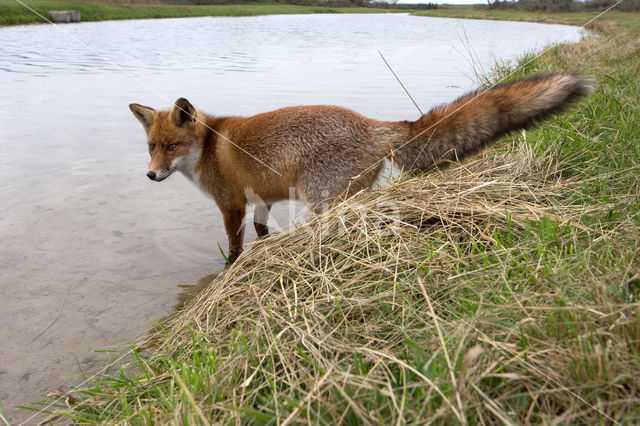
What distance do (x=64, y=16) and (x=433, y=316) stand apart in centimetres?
3136

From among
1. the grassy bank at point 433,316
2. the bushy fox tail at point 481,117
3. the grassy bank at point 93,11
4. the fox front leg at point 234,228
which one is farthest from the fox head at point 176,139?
the grassy bank at point 93,11

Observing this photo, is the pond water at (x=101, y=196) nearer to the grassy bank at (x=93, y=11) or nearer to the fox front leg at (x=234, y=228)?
the fox front leg at (x=234, y=228)

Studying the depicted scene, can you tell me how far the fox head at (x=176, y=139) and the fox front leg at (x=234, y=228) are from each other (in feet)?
1.86

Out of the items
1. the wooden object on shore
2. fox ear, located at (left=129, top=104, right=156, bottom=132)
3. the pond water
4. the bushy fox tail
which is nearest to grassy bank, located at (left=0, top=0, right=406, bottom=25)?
the wooden object on shore

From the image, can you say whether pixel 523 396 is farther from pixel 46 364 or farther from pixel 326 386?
pixel 46 364

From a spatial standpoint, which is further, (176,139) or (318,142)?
(176,139)

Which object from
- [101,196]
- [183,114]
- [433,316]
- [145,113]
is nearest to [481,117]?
[433,316]

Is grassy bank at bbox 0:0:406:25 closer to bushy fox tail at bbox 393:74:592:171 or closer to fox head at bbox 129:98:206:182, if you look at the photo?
fox head at bbox 129:98:206:182

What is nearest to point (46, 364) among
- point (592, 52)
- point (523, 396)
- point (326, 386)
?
point (326, 386)

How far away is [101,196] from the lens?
573cm

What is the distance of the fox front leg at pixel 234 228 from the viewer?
14.7 feet

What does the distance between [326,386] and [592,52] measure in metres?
12.0

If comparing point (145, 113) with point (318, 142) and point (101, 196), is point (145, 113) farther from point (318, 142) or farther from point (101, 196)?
point (318, 142)

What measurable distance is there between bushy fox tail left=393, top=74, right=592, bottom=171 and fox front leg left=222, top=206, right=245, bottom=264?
4.98 feet
